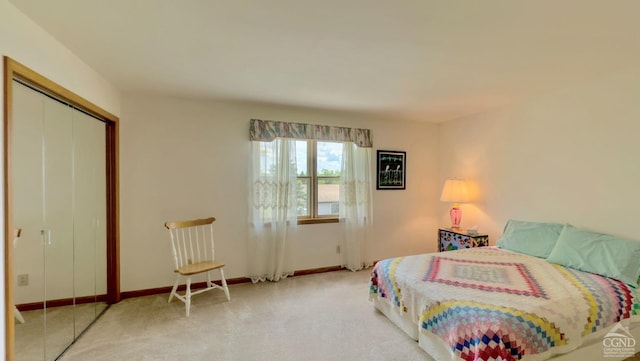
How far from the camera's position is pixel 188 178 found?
3.49 metres

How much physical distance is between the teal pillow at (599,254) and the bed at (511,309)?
24 millimetres

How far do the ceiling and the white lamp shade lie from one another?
1376 millimetres

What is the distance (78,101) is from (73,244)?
3.92 feet

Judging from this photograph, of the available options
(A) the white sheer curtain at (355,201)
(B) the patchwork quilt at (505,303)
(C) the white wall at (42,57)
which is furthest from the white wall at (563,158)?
(C) the white wall at (42,57)

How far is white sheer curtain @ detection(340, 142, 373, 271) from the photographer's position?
4.21 metres

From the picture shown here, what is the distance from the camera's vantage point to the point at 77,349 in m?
2.23

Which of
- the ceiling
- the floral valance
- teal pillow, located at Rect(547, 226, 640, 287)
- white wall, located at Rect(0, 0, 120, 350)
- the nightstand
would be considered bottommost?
the nightstand

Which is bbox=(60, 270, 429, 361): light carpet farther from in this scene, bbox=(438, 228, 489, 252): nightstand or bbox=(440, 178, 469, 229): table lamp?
bbox=(440, 178, 469, 229): table lamp

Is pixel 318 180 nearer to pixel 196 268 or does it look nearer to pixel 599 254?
pixel 196 268

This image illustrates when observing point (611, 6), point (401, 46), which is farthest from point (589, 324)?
point (401, 46)

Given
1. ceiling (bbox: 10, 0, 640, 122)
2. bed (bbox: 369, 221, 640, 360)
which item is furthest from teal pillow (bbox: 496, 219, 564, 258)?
ceiling (bbox: 10, 0, 640, 122)

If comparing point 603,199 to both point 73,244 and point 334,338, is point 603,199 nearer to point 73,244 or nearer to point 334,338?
point 334,338

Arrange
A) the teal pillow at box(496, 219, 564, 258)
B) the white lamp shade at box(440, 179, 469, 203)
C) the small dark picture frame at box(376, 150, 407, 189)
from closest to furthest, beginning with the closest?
the teal pillow at box(496, 219, 564, 258)
the white lamp shade at box(440, 179, 469, 203)
the small dark picture frame at box(376, 150, 407, 189)

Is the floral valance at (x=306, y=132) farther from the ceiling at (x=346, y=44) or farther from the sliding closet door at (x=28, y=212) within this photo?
the sliding closet door at (x=28, y=212)
